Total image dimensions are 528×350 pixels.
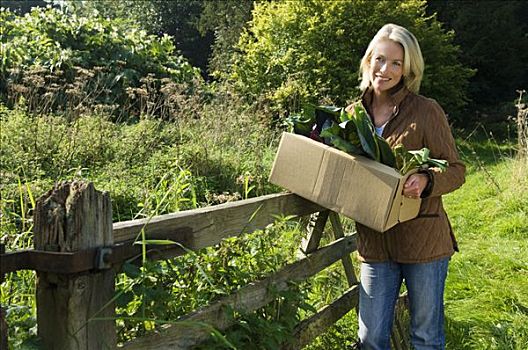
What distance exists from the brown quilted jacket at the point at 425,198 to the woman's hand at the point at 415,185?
0.47 ft

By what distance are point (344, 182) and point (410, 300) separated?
753mm

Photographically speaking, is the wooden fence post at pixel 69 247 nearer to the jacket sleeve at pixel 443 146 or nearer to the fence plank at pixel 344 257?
the jacket sleeve at pixel 443 146

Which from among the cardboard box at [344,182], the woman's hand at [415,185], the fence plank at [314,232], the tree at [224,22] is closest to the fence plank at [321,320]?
the fence plank at [314,232]

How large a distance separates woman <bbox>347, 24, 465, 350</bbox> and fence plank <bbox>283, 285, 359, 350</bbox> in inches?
10.1

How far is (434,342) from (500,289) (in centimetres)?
234

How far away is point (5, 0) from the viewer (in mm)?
48844

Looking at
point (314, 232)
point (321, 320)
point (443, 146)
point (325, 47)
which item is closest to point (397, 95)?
point (443, 146)

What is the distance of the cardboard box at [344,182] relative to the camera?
263 cm

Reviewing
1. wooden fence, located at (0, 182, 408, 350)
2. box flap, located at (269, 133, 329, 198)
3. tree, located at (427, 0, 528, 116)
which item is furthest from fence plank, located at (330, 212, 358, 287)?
tree, located at (427, 0, 528, 116)

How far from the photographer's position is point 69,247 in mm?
1764

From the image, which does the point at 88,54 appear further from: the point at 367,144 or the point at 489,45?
the point at 489,45

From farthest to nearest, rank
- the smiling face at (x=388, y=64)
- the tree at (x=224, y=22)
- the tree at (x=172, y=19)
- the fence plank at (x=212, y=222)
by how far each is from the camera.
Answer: the tree at (x=172, y=19) < the tree at (x=224, y=22) < the smiling face at (x=388, y=64) < the fence plank at (x=212, y=222)

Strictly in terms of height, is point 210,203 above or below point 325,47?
below

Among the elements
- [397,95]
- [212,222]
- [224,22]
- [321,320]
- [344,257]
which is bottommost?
[321,320]
